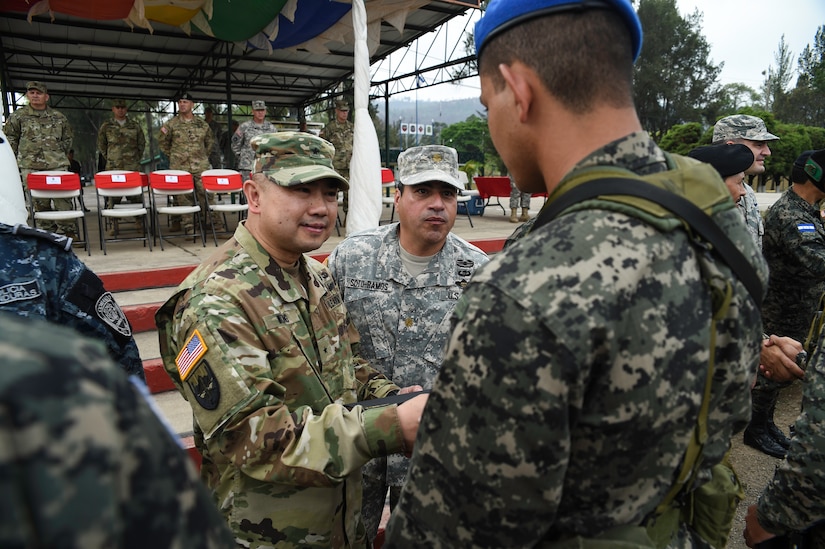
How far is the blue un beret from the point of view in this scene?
3.08ft

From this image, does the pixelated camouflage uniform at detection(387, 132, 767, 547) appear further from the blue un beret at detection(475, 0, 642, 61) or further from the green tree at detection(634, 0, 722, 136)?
the green tree at detection(634, 0, 722, 136)

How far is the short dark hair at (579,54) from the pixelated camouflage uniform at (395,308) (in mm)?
1490

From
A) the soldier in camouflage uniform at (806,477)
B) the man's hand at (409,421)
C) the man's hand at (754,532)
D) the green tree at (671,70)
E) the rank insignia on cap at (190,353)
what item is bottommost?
the man's hand at (754,532)

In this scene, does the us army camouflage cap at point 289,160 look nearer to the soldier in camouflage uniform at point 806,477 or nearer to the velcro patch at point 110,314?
the velcro patch at point 110,314

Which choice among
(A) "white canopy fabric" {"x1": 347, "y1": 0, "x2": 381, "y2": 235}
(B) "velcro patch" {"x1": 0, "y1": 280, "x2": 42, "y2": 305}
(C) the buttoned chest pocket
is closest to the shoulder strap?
(C) the buttoned chest pocket

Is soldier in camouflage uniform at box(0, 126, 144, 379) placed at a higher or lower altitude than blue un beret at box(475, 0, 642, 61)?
lower

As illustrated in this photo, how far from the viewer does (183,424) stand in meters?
3.26

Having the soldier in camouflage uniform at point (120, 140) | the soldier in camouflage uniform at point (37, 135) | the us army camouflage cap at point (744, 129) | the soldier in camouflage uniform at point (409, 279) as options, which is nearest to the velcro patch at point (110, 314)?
the soldier in camouflage uniform at point (409, 279)

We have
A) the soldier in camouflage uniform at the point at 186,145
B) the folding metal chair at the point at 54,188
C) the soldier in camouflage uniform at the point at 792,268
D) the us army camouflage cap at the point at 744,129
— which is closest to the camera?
the soldier in camouflage uniform at the point at 792,268

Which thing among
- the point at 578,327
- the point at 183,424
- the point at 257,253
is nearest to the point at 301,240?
the point at 257,253

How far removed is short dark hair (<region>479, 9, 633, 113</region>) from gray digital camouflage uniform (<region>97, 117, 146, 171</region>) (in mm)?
10129

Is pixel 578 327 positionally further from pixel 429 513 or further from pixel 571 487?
pixel 429 513

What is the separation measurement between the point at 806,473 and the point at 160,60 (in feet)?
46.3

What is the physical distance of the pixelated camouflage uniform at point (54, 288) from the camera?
166 centimetres
